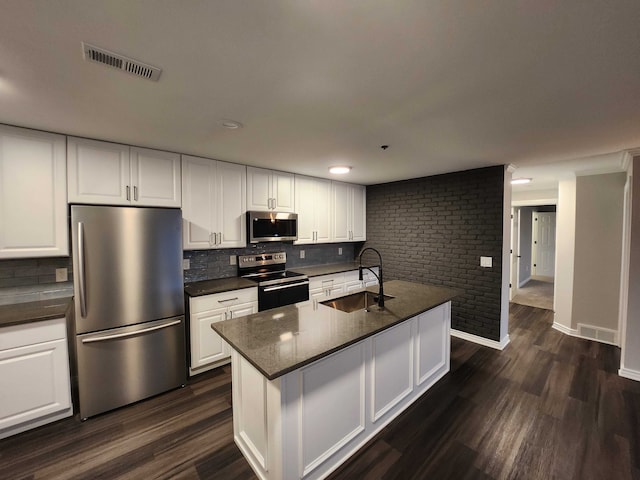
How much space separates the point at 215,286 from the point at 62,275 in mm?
1336

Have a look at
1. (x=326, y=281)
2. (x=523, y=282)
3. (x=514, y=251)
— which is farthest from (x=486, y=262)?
(x=523, y=282)

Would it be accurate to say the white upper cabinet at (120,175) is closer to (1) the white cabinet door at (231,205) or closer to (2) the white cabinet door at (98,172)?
(2) the white cabinet door at (98,172)

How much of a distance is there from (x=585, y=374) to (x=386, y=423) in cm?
249

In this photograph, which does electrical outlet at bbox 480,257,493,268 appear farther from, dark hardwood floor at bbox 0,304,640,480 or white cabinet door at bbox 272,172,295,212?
white cabinet door at bbox 272,172,295,212

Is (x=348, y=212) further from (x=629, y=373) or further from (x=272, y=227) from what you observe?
(x=629, y=373)

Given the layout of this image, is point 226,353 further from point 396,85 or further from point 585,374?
point 585,374

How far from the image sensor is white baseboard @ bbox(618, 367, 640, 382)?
2.82 metres

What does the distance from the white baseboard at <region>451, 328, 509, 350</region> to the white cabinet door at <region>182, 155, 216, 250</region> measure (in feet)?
11.9

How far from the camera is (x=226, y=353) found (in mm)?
3033

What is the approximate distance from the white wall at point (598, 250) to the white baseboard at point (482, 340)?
4.54 ft

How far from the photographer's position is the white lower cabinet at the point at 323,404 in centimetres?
150

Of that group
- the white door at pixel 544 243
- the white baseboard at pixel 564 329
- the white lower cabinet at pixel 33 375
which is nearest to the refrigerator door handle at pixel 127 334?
the white lower cabinet at pixel 33 375

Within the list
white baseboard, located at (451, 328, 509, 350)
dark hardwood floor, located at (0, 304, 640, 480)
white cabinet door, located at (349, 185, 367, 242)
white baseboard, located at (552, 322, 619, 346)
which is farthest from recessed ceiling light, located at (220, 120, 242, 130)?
white baseboard, located at (552, 322, 619, 346)

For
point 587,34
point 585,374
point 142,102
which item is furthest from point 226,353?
point 585,374
